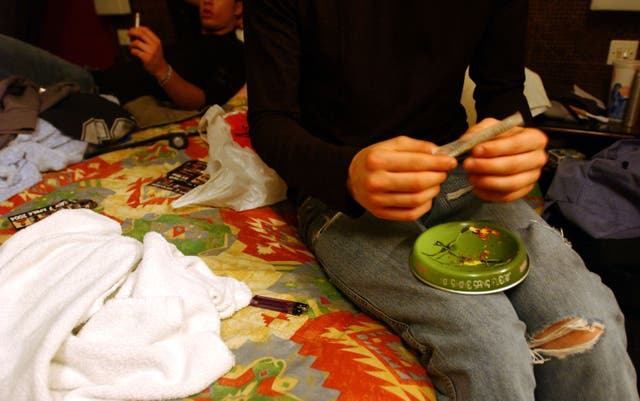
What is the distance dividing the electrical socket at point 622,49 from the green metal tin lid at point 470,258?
4.38ft

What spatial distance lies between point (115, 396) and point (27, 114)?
3.77 feet

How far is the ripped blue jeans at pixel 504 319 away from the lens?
0.61 meters

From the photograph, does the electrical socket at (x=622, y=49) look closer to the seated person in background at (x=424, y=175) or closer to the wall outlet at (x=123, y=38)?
the seated person in background at (x=424, y=175)

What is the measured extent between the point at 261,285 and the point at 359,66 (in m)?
0.44

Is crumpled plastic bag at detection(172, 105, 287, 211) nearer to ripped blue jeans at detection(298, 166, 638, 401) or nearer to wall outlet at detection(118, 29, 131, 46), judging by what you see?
ripped blue jeans at detection(298, 166, 638, 401)

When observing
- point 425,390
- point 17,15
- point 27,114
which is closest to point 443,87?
point 425,390

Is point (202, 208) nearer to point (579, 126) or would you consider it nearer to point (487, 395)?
point (487, 395)

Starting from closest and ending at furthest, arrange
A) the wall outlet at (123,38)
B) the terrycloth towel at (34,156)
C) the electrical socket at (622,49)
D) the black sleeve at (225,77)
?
the terrycloth towel at (34,156)
the electrical socket at (622,49)
the black sleeve at (225,77)
the wall outlet at (123,38)

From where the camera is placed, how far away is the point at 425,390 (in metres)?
0.65

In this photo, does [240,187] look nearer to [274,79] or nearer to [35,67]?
[274,79]

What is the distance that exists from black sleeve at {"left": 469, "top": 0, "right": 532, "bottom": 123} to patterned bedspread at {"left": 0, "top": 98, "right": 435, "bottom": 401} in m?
0.51

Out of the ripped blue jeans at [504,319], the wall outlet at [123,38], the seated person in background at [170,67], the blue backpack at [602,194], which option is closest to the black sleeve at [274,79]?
the ripped blue jeans at [504,319]

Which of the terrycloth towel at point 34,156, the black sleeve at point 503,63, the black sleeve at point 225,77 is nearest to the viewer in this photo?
the black sleeve at point 503,63

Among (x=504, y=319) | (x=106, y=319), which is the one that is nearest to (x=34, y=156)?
(x=106, y=319)
